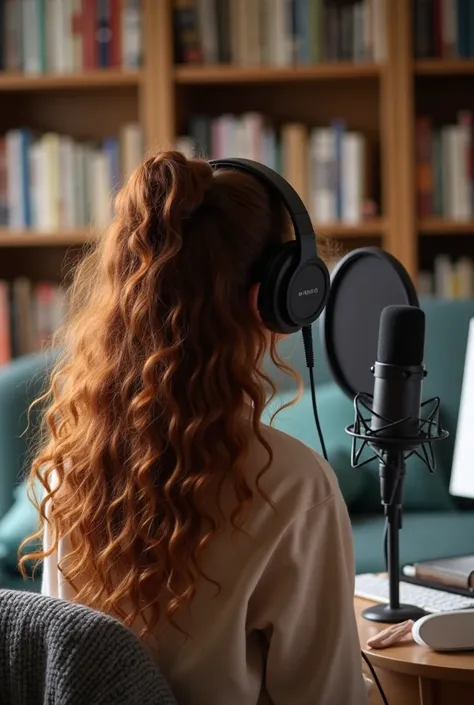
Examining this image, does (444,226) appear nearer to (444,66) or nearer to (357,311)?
(444,66)

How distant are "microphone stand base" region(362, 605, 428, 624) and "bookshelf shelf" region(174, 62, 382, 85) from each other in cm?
213

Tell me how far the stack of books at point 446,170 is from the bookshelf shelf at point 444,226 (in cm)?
2

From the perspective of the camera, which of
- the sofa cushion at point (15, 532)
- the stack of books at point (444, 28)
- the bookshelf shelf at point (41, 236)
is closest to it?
the sofa cushion at point (15, 532)

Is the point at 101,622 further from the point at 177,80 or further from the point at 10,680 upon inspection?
the point at 177,80

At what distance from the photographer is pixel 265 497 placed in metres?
1.07

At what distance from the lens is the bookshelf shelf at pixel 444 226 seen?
321cm

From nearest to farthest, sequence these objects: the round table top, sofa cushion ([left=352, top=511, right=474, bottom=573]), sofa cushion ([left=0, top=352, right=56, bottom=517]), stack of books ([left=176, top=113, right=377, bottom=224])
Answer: the round table top
sofa cushion ([left=352, top=511, right=474, bottom=573])
sofa cushion ([left=0, top=352, right=56, bottom=517])
stack of books ([left=176, top=113, right=377, bottom=224])

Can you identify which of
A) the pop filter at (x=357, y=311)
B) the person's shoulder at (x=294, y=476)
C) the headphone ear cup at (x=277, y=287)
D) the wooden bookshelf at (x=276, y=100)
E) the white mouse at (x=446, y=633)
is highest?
the wooden bookshelf at (x=276, y=100)

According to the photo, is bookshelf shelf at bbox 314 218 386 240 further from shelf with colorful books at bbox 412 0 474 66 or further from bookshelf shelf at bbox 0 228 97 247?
bookshelf shelf at bbox 0 228 97 247

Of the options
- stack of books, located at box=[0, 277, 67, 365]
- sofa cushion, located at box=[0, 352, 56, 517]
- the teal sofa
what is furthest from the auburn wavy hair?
stack of books, located at box=[0, 277, 67, 365]

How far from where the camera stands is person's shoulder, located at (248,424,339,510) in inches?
42.5

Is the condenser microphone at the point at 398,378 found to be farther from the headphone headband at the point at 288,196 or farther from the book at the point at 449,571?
the book at the point at 449,571

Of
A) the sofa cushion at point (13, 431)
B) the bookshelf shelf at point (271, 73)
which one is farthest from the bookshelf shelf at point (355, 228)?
the sofa cushion at point (13, 431)

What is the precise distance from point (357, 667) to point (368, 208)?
2.32 meters
